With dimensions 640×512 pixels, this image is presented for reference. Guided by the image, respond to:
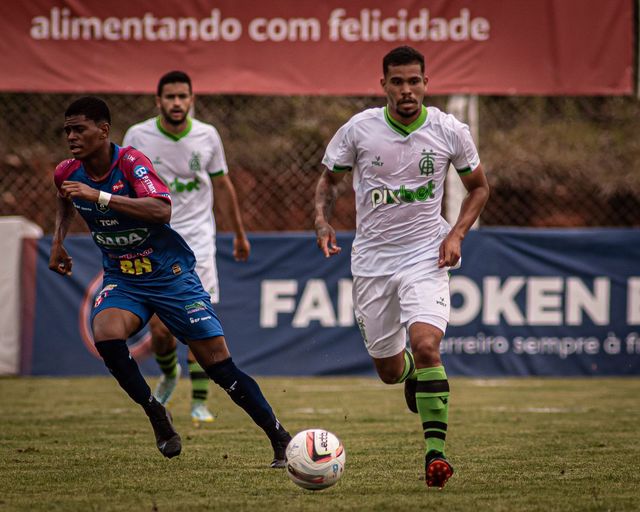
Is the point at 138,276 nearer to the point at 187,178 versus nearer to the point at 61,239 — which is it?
the point at 61,239

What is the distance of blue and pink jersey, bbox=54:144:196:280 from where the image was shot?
6102mm

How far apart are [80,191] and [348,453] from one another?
236 cm

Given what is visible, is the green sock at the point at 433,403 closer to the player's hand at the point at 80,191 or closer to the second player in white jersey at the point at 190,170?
the player's hand at the point at 80,191

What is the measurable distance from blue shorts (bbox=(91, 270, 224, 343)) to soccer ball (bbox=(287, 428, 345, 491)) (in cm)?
100

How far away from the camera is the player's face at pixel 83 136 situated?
6047 millimetres

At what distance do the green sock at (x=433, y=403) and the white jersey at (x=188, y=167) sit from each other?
3.45m

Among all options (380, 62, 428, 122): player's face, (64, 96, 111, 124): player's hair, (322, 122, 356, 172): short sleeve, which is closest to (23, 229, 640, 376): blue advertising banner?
(322, 122, 356, 172): short sleeve

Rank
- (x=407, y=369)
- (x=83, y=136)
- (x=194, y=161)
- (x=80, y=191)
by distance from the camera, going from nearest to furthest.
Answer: (x=80, y=191)
(x=83, y=136)
(x=407, y=369)
(x=194, y=161)

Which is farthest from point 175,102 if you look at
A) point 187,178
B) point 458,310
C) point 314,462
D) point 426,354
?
point 458,310

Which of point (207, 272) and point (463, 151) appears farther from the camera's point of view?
point (207, 272)

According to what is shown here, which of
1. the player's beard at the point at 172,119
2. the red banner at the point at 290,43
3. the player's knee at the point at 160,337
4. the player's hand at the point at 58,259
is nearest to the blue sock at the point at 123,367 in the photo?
the player's hand at the point at 58,259

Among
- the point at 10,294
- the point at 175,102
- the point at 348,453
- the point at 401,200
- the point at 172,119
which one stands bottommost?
the point at 348,453

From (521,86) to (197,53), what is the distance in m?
3.58

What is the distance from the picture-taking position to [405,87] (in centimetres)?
636
